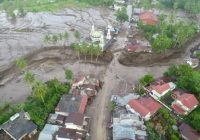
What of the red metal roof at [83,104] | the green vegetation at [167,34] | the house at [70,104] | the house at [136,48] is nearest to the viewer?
the house at [70,104]

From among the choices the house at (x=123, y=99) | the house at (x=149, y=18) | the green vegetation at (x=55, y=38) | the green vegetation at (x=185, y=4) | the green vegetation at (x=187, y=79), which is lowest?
the house at (x=123, y=99)

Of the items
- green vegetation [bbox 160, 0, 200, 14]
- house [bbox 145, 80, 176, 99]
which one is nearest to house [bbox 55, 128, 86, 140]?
house [bbox 145, 80, 176, 99]

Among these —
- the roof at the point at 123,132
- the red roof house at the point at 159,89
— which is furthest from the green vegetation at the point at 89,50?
the roof at the point at 123,132

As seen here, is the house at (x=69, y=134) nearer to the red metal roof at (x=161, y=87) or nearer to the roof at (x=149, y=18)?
the red metal roof at (x=161, y=87)

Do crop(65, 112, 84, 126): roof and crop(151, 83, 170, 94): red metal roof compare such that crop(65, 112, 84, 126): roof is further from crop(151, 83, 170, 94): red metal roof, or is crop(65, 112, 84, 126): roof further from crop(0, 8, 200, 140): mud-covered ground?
crop(151, 83, 170, 94): red metal roof

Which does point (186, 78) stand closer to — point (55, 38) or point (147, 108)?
point (147, 108)

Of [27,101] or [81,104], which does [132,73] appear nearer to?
[81,104]
